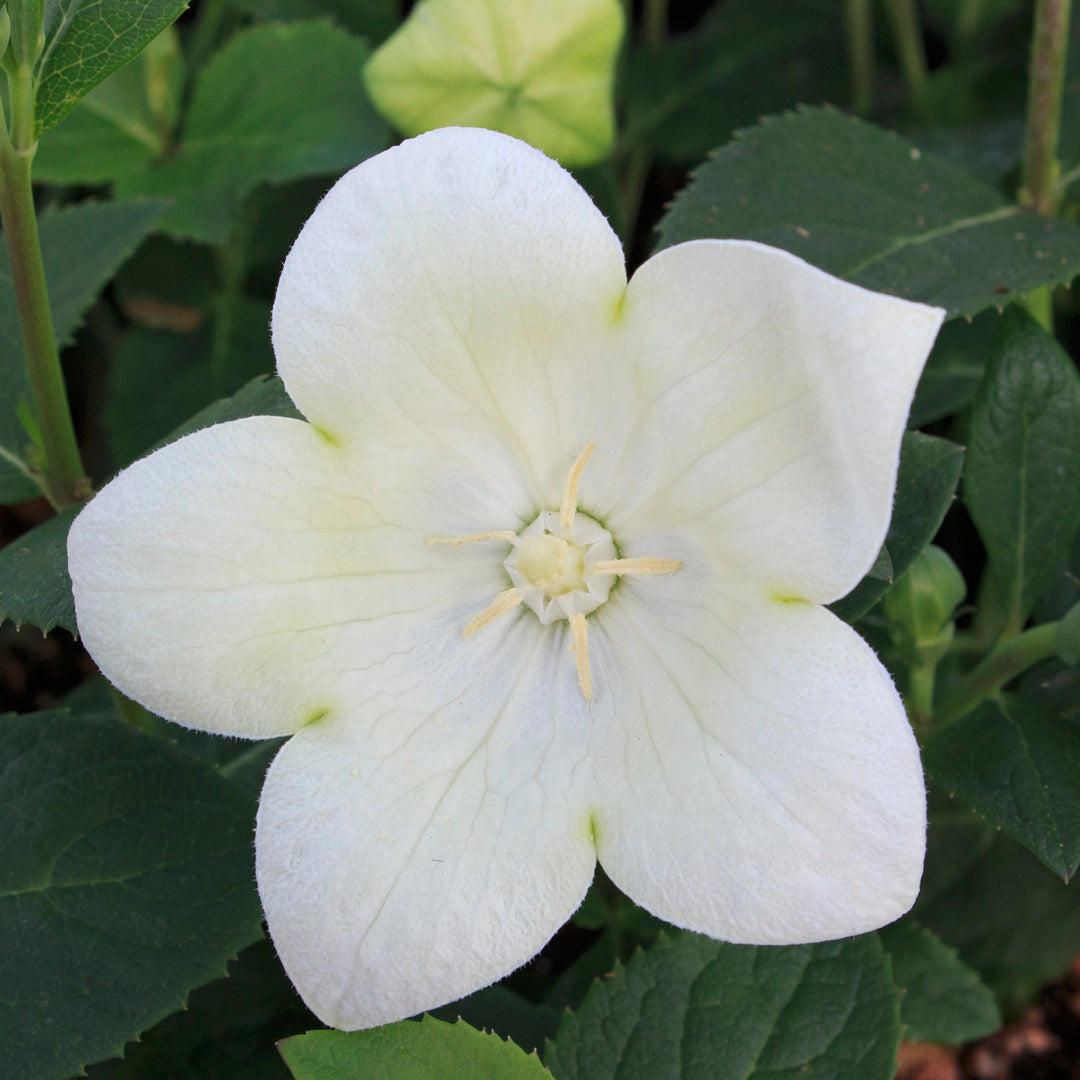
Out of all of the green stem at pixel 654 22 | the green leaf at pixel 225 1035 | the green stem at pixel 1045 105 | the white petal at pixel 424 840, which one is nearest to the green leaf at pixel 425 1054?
the white petal at pixel 424 840

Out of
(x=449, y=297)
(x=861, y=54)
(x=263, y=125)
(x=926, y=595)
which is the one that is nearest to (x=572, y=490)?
(x=449, y=297)

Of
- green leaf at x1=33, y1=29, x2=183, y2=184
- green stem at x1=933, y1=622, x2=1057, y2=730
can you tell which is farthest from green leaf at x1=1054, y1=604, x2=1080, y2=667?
green leaf at x1=33, y1=29, x2=183, y2=184

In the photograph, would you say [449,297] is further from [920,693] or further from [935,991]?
[935,991]

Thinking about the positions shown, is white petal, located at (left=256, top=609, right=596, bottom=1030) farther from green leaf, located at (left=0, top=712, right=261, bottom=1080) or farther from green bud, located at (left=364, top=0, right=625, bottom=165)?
green bud, located at (left=364, top=0, right=625, bottom=165)

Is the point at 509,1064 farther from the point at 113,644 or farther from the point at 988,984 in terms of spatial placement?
the point at 988,984

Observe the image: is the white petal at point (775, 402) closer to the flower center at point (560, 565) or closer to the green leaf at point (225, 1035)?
the flower center at point (560, 565)

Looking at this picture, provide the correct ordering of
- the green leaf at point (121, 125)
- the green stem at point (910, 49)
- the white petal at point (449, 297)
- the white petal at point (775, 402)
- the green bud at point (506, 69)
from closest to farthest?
1. the white petal at point (775, 402)
2. the white petal at point (449, 297)
3. the green bud at point (506, 69)
4. the green leaf at point (121, 125)
5. the green stem at point (910, 49)

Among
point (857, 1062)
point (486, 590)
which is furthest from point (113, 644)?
point (857, 1062)
